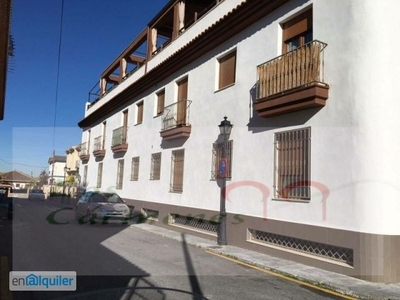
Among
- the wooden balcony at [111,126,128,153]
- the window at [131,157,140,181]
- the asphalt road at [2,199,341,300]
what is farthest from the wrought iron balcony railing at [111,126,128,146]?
the asphalt road at [2,199,341,300]

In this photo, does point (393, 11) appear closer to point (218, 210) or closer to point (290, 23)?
point (290, 23)

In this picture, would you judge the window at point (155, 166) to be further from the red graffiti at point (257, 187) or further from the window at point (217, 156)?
the red graffiti at point (257, 187)

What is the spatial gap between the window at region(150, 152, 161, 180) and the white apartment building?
30 cm

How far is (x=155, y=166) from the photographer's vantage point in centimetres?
1600

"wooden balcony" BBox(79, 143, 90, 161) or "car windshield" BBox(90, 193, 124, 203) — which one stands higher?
"wooden balcony" BBox(79, 143, 90, 161)

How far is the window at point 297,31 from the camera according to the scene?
8.92 meters

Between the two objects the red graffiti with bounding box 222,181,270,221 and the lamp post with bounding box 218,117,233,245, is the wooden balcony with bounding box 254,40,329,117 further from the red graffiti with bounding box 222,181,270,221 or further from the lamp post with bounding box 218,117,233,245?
the red graffiti with bounding box 222,181,270,221

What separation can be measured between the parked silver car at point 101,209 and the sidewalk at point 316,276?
18.6 ft

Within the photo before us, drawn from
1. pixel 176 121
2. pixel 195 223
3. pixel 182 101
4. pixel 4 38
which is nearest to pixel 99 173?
pixel 176 121

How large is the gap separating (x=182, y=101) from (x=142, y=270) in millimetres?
8114

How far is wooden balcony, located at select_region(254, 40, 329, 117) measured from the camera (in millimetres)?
7918

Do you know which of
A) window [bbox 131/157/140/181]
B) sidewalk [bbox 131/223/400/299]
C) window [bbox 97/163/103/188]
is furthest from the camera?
window [bbox 97/163/103/188]

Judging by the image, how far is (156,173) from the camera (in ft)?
52.0

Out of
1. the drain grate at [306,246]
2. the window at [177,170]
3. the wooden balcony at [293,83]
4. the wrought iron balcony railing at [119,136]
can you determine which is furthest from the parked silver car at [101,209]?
the wooden balcony at [293,83]
